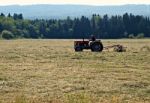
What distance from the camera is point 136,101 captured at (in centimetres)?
1381

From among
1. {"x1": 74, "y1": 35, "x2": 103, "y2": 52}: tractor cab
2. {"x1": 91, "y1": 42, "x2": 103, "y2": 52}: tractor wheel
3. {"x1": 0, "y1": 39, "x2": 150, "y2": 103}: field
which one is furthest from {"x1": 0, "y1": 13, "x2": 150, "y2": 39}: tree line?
{"x1": 0, "y1": 39, "x2": 150, "y2": 103}: field

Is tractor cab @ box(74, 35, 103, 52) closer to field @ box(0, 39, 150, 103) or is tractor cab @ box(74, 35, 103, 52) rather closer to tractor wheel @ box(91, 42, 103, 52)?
tractor wheel @ box(91, 42, 103, 52)

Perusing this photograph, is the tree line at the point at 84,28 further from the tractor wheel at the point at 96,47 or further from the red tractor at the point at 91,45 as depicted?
the tractor wheel at the point at 96,47

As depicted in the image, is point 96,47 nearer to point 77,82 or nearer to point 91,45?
point 91,45

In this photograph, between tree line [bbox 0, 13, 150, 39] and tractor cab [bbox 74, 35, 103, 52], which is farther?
tree line [bbox 0, 13, 150, 39]

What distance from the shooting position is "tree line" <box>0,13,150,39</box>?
9594 cm

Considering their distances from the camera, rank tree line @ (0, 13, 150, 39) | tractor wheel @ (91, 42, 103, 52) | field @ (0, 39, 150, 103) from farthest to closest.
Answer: tree line @ (0, 13, 150, 39) → tractor wheel @ (91, 42, 103, 52) → field @ (0, 39, 150, 103)

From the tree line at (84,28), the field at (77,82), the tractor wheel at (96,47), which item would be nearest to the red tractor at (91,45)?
the tractor wheel at (96,47)

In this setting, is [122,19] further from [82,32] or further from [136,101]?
[136,101]

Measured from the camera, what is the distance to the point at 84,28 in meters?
100

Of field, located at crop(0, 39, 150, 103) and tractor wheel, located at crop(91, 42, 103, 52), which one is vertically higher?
field, located at crop(0, 39, 150, 103)

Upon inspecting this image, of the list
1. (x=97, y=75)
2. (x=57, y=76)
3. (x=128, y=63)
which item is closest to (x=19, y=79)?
(x=57, y=76)

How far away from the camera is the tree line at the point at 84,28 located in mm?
95938

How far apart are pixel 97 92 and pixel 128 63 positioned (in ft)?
36.0
